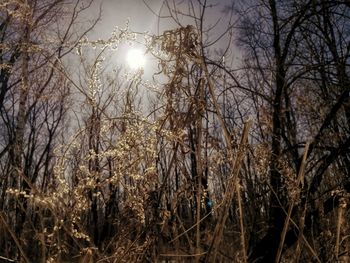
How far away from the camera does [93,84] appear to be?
1469 mm

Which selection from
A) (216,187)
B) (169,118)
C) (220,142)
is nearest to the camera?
(169,118)

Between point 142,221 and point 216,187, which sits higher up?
point 216,187

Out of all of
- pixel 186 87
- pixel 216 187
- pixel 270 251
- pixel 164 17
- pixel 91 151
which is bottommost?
pixel 270 251

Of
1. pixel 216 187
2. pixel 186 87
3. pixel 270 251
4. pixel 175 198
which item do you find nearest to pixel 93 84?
pixel 186 87

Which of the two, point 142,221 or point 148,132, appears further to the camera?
point 148,132

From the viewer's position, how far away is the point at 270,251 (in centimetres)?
284

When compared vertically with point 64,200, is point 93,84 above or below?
above

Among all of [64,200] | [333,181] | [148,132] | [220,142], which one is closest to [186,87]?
[148,132]

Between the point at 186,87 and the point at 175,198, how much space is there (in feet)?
1.18

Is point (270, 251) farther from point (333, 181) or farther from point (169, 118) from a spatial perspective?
point (169, 118)

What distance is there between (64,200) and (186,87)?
1.62ft

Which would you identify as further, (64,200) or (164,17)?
(164,17)

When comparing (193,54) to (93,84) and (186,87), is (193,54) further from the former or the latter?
(93,84)

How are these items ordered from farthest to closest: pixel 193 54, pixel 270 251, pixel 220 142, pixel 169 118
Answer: pixel 270 251, pixel 220 142, pixel 169 118, pixel 193 54
